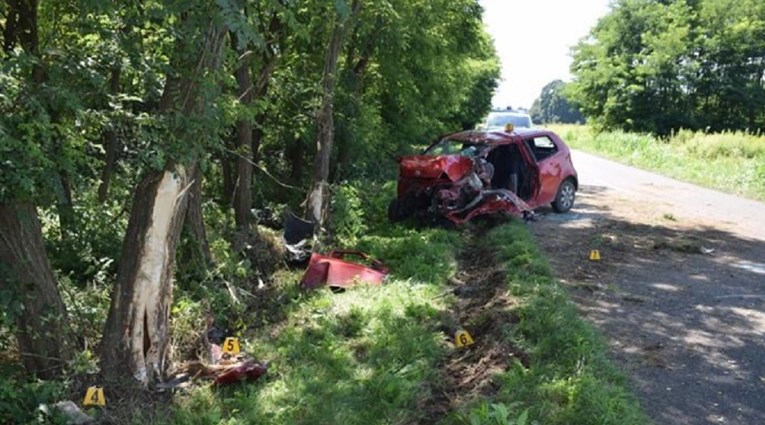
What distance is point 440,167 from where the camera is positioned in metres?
9.94

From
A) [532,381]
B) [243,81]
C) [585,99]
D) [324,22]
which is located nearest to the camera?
[532,381]

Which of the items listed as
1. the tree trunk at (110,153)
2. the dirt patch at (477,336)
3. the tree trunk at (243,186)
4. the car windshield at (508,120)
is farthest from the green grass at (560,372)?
the car windshield at (508,120)

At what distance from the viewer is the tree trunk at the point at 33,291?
4559mm

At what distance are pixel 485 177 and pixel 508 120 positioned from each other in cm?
1289

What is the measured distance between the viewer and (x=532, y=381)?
4.60 meters

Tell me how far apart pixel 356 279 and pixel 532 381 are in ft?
11.4

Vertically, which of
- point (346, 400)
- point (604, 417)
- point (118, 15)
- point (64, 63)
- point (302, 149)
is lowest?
point (346, 400)

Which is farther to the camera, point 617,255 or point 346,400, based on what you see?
point 617,255

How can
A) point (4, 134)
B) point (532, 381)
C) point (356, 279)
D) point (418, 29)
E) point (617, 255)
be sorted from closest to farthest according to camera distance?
point (4, 134), point (532, 381), point (356, 279), point (617, 255), point (418, 29)

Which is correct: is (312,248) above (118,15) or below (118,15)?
below

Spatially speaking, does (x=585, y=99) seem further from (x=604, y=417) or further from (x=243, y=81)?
(x=604, y=417)

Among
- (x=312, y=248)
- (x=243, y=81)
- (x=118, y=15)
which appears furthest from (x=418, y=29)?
(x=118, y=15)

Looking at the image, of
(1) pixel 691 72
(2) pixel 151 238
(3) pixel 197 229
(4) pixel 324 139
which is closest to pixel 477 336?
(2) pixel 151 238

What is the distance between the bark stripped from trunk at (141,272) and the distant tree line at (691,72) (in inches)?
1497
